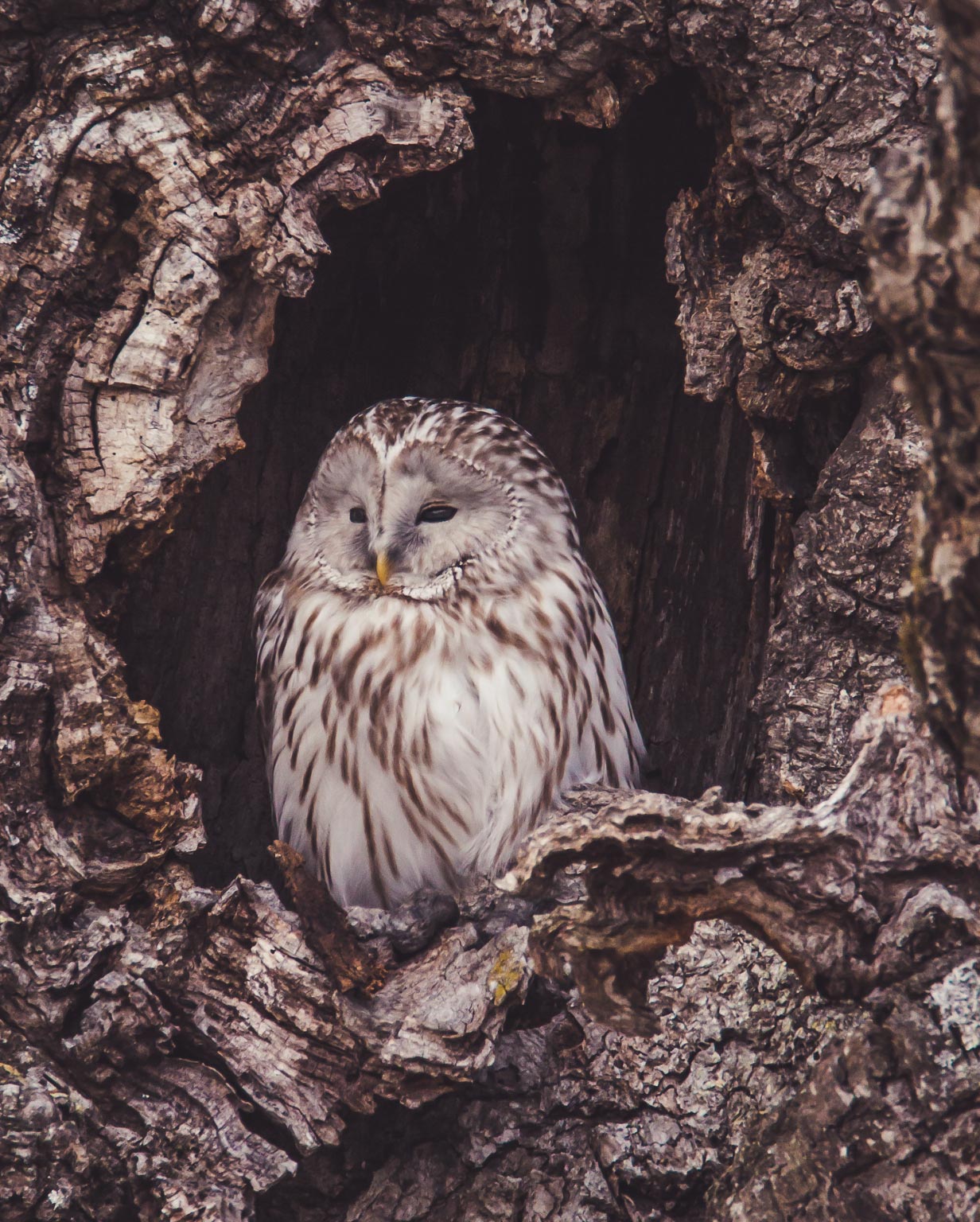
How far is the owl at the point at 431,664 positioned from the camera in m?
3.05

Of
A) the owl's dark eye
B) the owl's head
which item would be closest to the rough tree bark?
the owl's head

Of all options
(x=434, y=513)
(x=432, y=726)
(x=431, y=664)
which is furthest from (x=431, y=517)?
(x=432, y=726)

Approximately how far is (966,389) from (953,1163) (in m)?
1.17

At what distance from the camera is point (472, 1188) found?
2.38 metres

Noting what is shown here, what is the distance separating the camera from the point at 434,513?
3.23 m

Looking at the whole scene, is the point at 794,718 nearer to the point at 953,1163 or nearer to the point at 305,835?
the point at 953,1163

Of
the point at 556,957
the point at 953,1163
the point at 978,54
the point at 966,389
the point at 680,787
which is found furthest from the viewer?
the point at 680,787

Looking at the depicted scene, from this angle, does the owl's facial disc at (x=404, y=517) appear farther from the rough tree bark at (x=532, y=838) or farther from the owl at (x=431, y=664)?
the rough tree bark at (x=532, y=838)

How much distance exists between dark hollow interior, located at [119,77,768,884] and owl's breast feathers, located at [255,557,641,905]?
264 millimetres

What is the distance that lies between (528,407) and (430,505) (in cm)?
70

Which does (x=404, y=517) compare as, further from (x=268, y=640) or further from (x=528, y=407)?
(x=528, y=407)

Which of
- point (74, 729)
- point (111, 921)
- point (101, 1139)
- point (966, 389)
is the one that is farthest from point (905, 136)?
point (101, 1139)

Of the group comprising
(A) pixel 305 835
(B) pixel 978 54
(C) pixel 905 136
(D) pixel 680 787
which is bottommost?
(A) pixel 305 835

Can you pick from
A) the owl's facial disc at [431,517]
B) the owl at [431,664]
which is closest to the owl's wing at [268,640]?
the owl at [431,664]
